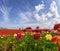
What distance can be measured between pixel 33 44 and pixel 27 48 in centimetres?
14

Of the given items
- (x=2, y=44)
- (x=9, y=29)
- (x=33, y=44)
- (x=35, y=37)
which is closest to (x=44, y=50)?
(x=33, y=44)

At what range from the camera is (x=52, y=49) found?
159 inches

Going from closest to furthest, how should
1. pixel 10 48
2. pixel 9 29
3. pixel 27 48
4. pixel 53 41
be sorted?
pixel 53 41, pixel 27 48, pixel 10 48, pixel 9 29

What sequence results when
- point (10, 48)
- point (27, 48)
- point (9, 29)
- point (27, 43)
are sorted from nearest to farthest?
point (27, 48) → point (27, 43) → point (10, 48) → point (9, 29)

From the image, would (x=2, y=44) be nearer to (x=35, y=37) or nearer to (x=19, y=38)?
(x=19, y=38)

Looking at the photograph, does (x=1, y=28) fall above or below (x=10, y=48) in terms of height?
above

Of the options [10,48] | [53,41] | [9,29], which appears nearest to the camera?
[53,41]

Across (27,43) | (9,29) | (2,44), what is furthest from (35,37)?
(9,29)

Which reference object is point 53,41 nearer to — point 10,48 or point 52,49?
point 52,49

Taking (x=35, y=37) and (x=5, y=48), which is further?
(x=5, y=48)

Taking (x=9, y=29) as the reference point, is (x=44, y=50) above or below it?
below

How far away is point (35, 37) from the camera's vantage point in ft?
15.5

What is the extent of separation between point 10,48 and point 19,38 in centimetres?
33

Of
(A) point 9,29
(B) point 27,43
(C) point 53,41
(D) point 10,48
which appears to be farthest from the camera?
(A) point 9,29
